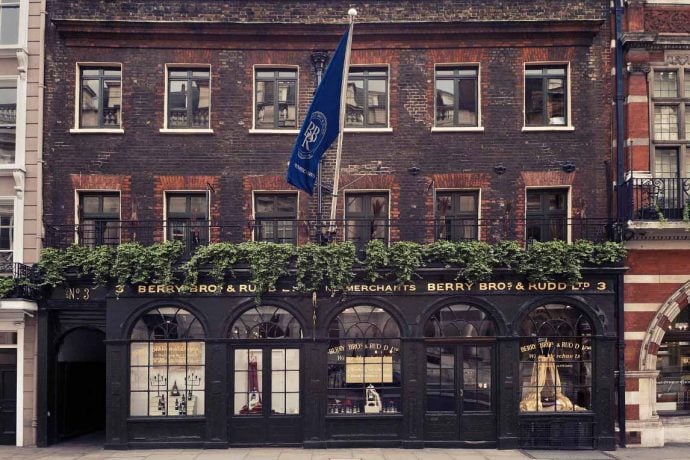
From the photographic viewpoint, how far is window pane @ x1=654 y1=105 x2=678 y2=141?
16500mm

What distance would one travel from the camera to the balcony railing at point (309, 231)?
16.3m

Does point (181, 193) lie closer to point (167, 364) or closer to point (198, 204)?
point (198, 204)

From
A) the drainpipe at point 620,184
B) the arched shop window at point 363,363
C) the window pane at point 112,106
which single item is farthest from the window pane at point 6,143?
the drainpipe at point 620,184

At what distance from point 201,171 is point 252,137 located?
4.62 ft

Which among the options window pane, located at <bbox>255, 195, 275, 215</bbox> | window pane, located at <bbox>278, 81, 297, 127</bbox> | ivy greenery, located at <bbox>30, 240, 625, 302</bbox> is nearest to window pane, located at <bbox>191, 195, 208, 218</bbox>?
window pane, located at <bbox>255, 195, 275, 215</bbox>

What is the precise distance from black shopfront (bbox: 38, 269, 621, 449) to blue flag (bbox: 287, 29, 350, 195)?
289 centimetres

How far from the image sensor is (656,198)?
15.9 m

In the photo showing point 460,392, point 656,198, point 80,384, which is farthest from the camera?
point 80,384

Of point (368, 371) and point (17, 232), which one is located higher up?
point (17, 232)

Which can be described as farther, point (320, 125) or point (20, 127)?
point (20, 127)

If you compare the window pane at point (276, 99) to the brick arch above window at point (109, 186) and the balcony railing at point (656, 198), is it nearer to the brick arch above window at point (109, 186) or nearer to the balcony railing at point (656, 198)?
the brick arch above window at point (109, 186)

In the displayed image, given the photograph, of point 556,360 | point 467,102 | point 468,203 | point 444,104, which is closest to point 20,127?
point 444,104

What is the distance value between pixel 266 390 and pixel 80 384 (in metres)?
5.11

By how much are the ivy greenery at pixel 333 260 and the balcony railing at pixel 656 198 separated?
3.63 ft
